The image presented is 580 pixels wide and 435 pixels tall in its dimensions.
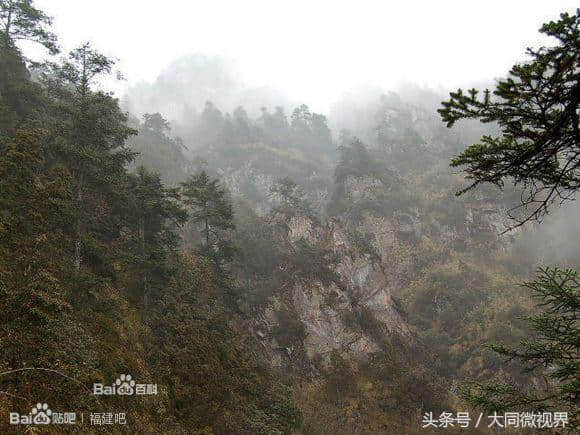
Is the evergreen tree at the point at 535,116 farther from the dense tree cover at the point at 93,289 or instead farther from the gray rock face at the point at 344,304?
Answer: the gray rock face at the point at 344,304

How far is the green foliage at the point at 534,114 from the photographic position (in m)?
5.89

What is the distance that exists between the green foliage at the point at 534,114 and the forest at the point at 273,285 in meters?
0.04

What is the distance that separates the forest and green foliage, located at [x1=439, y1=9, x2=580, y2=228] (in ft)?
0.13

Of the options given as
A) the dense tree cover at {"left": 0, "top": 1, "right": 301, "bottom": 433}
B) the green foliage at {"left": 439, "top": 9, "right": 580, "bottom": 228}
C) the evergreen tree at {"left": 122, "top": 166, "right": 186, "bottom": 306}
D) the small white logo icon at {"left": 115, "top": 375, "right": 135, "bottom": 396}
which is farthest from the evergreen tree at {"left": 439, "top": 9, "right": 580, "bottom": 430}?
the evergreen tree at {"left": 122, "top": 166, "right": 186, "bottom": 306}

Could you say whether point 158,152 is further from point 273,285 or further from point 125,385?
point 125,385

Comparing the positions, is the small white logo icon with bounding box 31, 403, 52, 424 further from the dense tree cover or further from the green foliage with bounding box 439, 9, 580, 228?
the green foliage with bounding box 439, 9, 580, 228

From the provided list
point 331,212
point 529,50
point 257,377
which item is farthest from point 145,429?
point 331,212

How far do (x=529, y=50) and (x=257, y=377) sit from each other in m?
16.4

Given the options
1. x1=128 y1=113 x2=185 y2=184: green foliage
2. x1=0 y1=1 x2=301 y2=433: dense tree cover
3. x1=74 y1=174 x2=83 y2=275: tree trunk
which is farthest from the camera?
x1=128 y1=113 x2=185 y2=184: green foliage

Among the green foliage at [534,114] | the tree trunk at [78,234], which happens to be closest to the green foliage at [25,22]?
the tree trunk at [78,234]

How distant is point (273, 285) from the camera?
27.5 metres

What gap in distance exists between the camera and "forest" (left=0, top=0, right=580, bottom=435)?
884cm

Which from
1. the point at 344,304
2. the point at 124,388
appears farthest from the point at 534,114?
the point at 344,304

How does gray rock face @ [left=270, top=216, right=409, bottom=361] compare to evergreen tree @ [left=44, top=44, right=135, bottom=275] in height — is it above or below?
below
